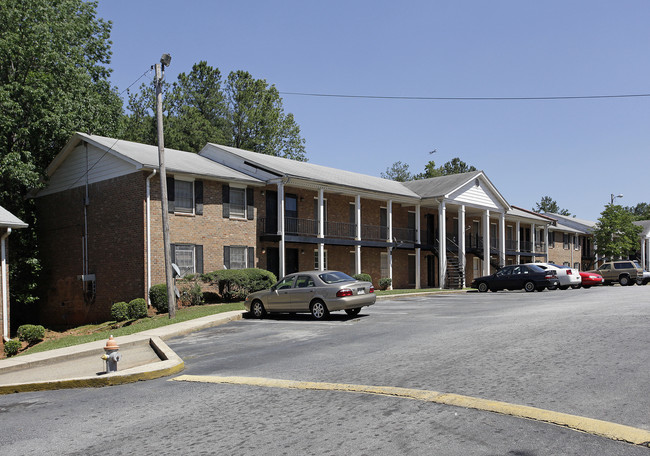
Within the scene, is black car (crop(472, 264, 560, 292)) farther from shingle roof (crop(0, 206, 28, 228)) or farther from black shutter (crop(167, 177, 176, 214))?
shingle roof (crop(0, 206, 28, 228))

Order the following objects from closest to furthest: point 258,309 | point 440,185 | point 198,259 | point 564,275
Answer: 1. point 258,309
2. point 198,259
3. point 564,275
4. point 440,185

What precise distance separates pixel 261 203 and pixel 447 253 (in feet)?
54.4

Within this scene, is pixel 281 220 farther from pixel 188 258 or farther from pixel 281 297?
pixel 281 297

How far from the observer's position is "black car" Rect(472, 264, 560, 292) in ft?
97.2

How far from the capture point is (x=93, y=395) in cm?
908

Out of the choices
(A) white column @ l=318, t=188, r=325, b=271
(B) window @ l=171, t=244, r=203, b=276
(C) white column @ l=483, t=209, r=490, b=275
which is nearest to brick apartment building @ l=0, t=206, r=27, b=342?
(B) window @ l=171, t=244, r=203, b=276

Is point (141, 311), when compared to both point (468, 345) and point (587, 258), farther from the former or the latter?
point (587, 258)

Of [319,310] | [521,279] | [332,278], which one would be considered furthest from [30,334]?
[521,279]

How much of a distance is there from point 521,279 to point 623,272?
1339 cm

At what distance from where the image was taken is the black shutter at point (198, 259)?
86.4ft

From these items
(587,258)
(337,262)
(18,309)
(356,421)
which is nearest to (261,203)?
(337,262)

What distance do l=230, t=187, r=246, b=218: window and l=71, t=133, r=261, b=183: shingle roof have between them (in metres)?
0.73

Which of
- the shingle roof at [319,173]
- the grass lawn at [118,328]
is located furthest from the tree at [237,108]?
the grass lawn at [118,328]

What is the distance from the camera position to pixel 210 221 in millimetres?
27031
